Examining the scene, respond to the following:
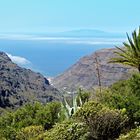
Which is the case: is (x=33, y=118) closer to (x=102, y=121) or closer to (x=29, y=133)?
(x=29, y=133)

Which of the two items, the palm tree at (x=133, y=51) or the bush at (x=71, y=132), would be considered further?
the palm tree at (x=133, y=51)

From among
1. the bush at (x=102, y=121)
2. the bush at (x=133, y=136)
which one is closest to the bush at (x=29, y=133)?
the bush at (x=102, y=121)

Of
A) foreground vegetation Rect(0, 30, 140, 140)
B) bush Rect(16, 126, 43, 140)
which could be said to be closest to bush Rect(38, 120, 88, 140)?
foreground vegetation Rect(0, 30, 140, 140)

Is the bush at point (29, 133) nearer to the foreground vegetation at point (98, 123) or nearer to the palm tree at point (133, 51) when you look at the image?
the foreground vegetation at point (98, 123)

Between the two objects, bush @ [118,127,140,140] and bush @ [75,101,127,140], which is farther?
bush @ [75,101,127,140]

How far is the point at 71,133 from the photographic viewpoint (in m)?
24.4

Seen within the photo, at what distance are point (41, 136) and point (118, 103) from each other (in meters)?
4.79

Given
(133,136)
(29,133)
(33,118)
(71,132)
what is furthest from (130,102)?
(33,118)

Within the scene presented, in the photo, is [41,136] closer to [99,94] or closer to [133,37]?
[99,94]

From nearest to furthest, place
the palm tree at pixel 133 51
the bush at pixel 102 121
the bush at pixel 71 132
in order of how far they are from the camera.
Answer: the bush at pixel 102 121
the bush at pixel 71 132
the palm tree at pixel 133 51

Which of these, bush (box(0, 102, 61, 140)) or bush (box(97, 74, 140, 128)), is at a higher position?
bush (box(97, 74, 140, 128))

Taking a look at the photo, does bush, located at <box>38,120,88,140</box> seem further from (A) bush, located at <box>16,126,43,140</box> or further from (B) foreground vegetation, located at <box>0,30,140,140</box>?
(A) bush, located at <box>16,126,43,140</box>

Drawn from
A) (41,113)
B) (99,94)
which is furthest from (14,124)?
(99,94)

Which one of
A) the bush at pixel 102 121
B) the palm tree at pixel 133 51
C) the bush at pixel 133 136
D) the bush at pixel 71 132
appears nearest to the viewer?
the bush at pixel 133 136
